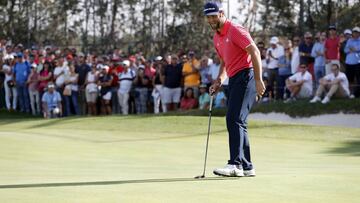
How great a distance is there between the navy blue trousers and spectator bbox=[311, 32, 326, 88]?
12403 mm

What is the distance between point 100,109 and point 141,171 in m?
16.6

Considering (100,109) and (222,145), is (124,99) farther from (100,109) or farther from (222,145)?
(222,145)

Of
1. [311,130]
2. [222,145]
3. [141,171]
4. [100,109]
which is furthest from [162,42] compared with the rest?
[141,171]

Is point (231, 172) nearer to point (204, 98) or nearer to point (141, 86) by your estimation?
point (204, 98)

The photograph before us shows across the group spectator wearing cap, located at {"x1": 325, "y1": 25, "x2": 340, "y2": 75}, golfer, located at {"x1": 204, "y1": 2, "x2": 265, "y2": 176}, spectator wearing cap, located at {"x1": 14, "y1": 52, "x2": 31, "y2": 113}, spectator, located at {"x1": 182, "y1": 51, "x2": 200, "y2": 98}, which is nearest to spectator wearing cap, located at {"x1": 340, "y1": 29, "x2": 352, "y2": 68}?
spectator wearing cap, located at {"x1": 325, "y1": 25, "x2": 340, "y2": 75}

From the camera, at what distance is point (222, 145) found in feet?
48.7

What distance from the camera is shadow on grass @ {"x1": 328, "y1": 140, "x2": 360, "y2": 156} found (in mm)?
13144

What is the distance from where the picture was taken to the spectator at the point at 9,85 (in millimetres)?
28286

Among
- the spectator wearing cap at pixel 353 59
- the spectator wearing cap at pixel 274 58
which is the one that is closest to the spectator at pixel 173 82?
the spectator wearing cap at pixel 274 58

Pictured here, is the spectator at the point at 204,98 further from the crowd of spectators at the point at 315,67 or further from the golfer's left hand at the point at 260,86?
the golfer's left hand at the point at 260,86

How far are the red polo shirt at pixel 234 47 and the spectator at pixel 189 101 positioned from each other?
1456 centimetres

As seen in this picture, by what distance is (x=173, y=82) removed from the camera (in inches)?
937

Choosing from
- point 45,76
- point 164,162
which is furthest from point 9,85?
point 164,162

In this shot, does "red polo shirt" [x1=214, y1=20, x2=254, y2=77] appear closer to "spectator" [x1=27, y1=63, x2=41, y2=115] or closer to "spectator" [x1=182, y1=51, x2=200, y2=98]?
"spectator" [x1=182, y1=51, x2=200, y2=98]
